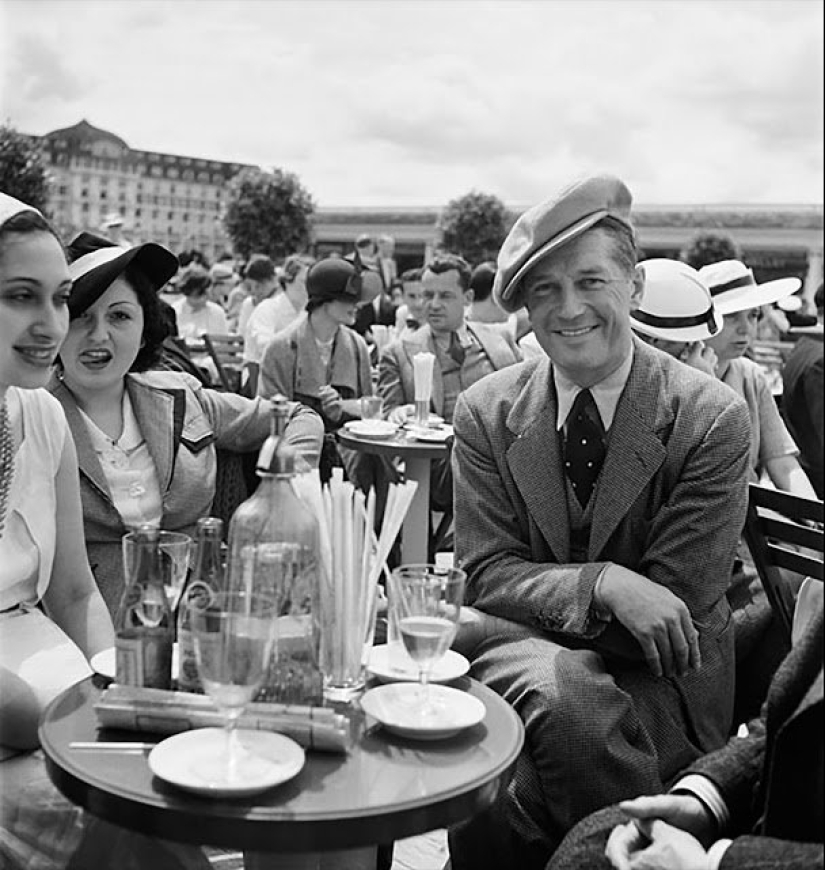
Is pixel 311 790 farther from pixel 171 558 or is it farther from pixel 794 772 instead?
pixel 794 772

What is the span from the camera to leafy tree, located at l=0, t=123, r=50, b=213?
58.4 ft

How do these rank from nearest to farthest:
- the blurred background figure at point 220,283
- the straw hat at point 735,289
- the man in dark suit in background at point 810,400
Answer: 1. the man in dark suit in background at point 810,400
2. the straw hat at point 735,289
3. the blurred background figure at point 220,283

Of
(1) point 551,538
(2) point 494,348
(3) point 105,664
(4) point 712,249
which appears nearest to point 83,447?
(3) point 105,664

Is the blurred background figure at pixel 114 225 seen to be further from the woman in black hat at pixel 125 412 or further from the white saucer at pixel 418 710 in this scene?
the white saucer at pixel 418 710

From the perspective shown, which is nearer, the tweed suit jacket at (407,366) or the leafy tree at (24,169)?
the tweed suit jacket at (407,366)

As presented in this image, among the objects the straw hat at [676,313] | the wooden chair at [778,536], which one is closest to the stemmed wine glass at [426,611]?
the wooden chair at [778,536]

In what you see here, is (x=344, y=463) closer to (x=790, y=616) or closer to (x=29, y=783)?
Result: (x=790, y=616)

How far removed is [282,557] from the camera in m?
1.47

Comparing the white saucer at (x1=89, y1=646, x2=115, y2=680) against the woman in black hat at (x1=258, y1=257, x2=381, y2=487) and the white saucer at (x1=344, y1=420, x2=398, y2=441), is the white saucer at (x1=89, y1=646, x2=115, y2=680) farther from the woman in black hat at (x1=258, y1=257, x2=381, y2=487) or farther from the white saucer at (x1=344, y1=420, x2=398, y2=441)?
the woman in black hat at (x1=258, y1=257, x2=381, y2=487)

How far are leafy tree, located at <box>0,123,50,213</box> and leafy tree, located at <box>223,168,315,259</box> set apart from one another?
33.3 ft

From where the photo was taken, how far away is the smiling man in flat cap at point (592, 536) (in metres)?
1.97

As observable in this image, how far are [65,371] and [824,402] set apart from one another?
6.51 feet

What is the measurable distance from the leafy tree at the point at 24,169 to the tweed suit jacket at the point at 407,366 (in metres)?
14.2

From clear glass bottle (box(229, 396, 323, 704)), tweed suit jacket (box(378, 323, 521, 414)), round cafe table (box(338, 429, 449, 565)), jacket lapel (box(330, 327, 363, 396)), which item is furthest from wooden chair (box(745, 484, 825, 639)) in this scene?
jacket lapel (box(330, 327, 363, 396))
